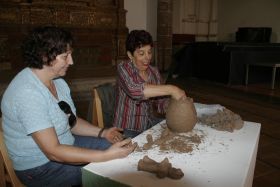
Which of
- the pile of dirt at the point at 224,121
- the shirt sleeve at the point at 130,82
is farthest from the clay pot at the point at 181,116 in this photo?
the shirt sleeve at the point at 130,82

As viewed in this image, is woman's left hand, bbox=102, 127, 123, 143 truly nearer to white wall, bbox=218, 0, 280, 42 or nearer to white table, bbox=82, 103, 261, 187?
white table, bbox=82, 103, 261, 187

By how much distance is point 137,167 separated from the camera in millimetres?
1180

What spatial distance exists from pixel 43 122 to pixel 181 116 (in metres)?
0.71

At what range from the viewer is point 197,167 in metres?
1.20

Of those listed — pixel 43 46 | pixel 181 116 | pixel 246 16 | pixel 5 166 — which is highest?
pixel 246 16

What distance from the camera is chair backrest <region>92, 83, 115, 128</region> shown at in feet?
6.59

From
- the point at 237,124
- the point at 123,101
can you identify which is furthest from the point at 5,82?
the point at 237,124

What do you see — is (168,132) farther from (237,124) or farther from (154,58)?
(154,58)

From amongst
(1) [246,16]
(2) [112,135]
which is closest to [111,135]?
(2) [112,135]

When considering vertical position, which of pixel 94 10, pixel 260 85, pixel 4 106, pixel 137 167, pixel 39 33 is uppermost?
pixel 94 10

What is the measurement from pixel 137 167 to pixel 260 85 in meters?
6.03

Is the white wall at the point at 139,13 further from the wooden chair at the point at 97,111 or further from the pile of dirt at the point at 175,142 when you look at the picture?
the pile of dirt at the point at 175,142

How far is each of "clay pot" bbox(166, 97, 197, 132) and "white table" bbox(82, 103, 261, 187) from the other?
5.2 inches

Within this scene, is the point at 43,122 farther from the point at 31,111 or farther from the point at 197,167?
the point at 197,167
